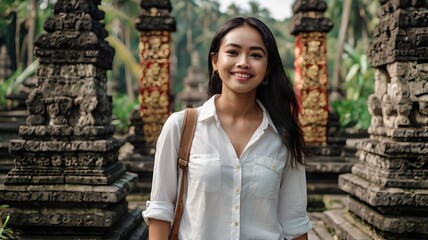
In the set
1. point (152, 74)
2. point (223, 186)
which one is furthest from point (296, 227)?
point (152, 74)

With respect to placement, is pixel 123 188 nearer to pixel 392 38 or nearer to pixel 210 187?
pixel 210 187

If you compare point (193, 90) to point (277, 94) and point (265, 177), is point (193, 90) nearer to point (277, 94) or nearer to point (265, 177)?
point (277, 94)

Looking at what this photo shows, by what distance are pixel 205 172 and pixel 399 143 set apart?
95.6 inches

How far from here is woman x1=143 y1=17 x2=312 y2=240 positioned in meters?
1.98

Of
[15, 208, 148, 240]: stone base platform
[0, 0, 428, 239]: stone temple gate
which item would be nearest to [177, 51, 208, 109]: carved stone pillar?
[15, 208, 148, 240]: stone base platform

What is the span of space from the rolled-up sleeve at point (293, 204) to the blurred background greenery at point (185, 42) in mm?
852

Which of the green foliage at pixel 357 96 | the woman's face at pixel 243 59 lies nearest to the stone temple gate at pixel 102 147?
the woman's face at pixel 243 59

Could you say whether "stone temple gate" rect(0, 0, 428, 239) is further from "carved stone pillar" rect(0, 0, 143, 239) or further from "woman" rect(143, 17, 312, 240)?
"woman" rect(143, 17, 312, 240)

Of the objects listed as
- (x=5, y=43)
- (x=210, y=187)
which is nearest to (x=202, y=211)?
(x=210, y=187)

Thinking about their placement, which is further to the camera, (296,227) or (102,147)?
(102,147)

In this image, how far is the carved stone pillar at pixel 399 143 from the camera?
363cm

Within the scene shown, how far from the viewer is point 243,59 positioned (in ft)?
6.58

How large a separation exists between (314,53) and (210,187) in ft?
18.3

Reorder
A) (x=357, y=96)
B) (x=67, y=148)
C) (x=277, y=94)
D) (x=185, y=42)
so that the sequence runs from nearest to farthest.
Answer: (x=277, y=94) → (x=67, y=148) → (x=357, y=96) → (x=185, y=42)
